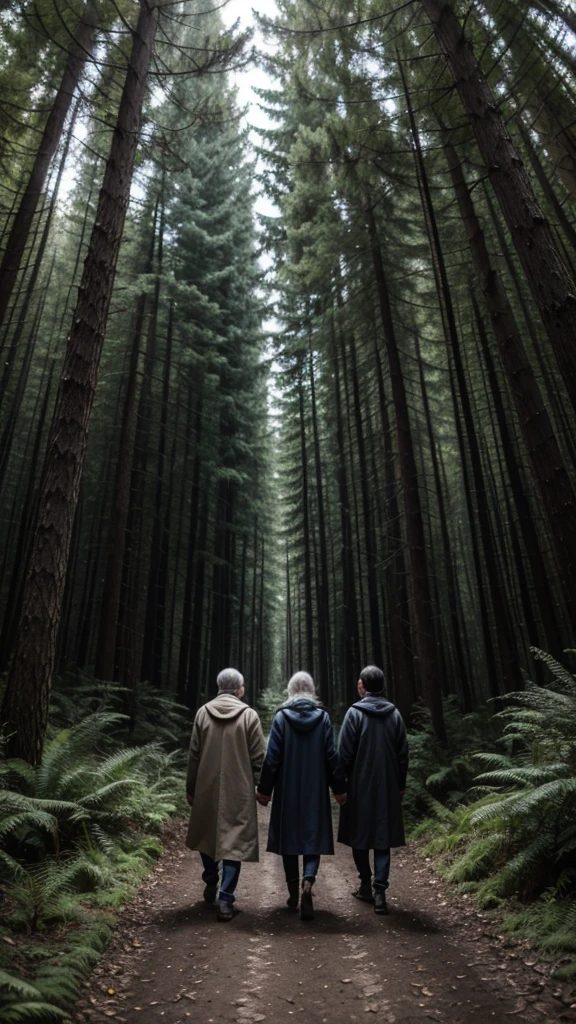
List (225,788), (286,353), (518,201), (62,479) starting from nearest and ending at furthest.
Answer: (225,788) < (62,479) < (518,201) < (286,353)

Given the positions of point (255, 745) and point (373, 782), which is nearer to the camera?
point (373, 782)

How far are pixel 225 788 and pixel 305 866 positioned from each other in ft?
3.27

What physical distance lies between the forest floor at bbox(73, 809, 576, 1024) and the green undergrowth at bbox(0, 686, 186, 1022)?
210mm

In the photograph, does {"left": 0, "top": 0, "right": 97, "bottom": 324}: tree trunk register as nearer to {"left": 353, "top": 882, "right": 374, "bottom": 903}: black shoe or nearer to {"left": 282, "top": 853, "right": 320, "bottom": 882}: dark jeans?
{"left": 282, "top": 853, "right": 320, "bottom": 882}: dark jeans

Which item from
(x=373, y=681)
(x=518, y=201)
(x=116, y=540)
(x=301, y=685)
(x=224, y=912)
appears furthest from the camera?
(x=116, y=540)

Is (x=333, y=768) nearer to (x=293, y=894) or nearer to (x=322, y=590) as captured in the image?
(x=293, y=894)

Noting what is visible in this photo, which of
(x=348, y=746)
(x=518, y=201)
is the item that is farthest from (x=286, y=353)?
(x=348, y=746)

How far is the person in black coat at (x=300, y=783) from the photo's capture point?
4988 mm

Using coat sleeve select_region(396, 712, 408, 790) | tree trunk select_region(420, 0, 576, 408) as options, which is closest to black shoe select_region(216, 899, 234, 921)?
coat sleeve select_region(396, 712, 408, 790)

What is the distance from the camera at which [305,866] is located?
5.00 meters

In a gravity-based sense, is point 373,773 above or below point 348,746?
below

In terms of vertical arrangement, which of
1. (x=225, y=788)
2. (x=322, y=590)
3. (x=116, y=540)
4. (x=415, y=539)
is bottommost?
(x=225, y=788)

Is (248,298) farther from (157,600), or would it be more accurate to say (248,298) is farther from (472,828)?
(472,828)

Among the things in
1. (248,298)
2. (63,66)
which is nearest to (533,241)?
(63,66)
